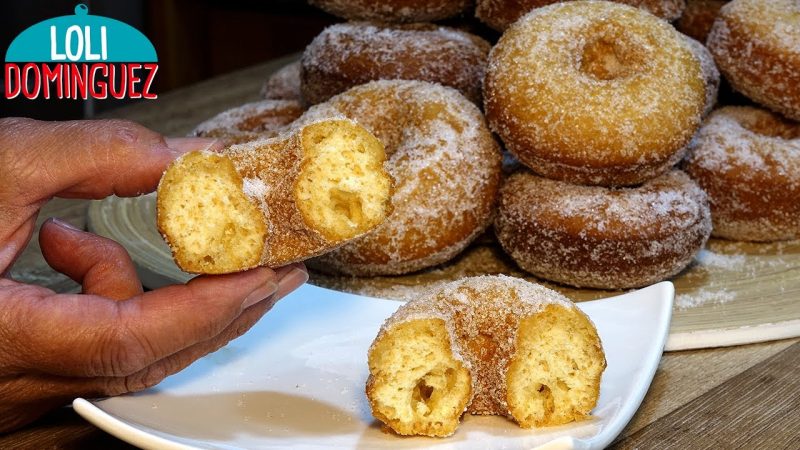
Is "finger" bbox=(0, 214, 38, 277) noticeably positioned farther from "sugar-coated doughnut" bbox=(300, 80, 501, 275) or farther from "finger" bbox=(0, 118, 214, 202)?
"sugar-coated doughnut" bbox=(300, 80, 501, 275)

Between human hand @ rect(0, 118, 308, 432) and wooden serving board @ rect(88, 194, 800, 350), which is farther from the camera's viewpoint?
wooden serving board @ rect(88, 194, 800, 350)

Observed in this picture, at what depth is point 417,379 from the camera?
1.23 metres

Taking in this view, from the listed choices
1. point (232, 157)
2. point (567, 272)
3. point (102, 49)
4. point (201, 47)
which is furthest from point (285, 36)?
point (232, 157)

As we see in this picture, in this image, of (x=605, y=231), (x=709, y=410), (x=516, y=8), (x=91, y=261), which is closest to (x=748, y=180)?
(x=605, y=231)

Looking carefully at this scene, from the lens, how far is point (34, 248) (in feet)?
6.91

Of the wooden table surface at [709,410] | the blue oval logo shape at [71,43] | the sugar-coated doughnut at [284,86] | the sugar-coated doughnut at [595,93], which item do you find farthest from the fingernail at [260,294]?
the blue oval logo shape at [71,43]

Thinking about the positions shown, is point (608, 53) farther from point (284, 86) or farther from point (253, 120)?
point (284, 86)

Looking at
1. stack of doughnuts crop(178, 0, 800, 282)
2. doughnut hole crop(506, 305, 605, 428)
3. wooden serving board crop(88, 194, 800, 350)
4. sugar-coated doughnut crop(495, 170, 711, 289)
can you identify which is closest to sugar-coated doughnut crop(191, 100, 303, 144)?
stack of doughnuts crop(178, 0, 800, 282)

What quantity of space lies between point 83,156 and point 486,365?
1.96 ft

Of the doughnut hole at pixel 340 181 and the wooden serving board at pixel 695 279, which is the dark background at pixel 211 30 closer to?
the wooden serving board at pixel 695 279

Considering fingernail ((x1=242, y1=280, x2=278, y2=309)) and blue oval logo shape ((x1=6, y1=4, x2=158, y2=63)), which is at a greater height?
fingernail ((x1=242, y1=280, x2=278, y2=309))

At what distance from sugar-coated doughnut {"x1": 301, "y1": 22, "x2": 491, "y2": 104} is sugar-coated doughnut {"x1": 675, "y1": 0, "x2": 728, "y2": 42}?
0.51 m

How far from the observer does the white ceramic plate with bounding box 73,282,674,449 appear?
1.19 meters

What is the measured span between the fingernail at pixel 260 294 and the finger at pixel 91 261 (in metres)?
0.17
